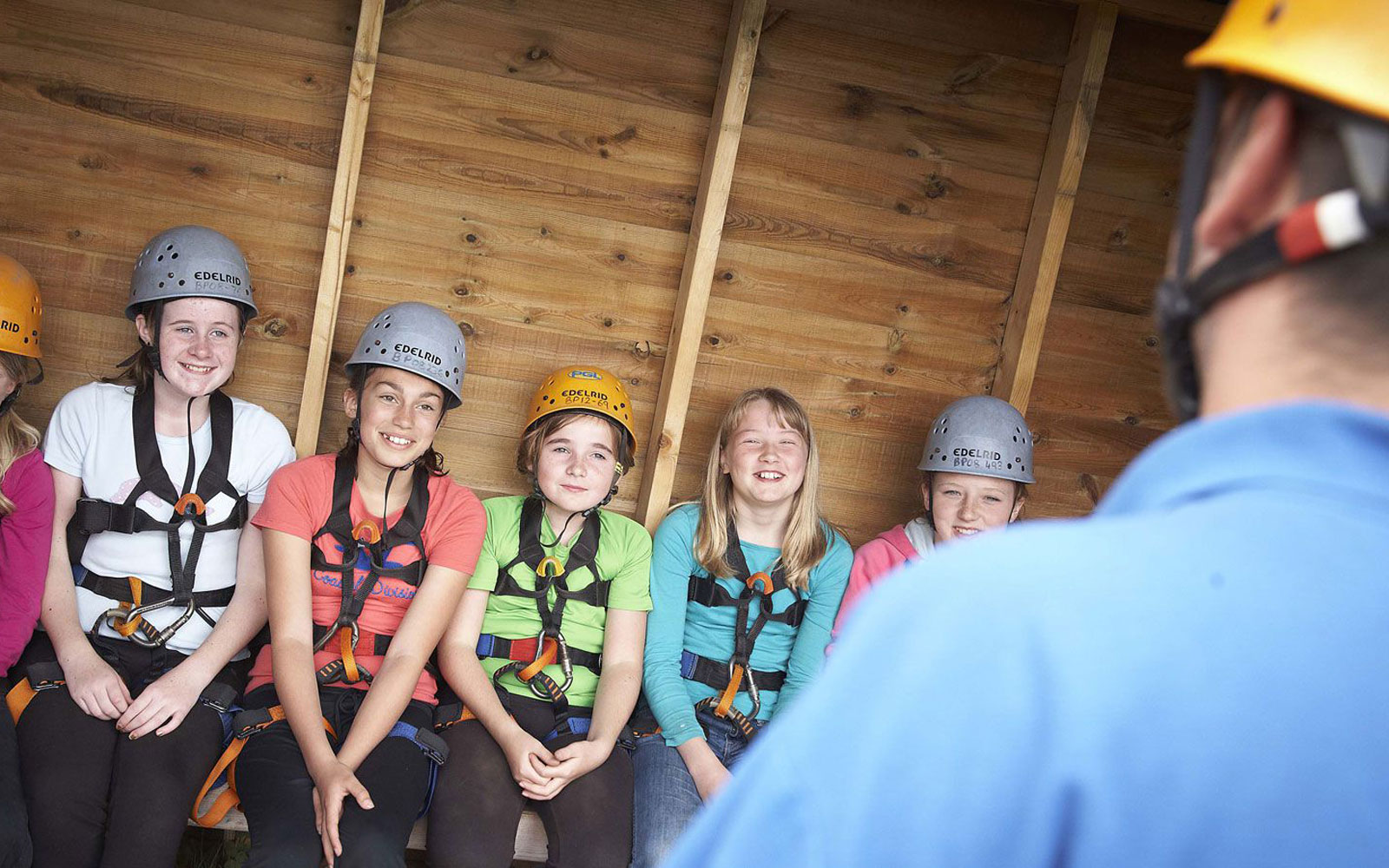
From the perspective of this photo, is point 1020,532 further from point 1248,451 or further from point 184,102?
point 184,102

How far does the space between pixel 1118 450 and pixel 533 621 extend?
271 cm

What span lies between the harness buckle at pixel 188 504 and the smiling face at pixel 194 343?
340 millimetres

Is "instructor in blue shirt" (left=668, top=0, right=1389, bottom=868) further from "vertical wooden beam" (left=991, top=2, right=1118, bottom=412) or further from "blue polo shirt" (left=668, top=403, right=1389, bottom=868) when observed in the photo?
"vertical wooden beam" (left=991, top=2, right=1118, bottom=412)

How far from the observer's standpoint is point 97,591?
3.24 metres

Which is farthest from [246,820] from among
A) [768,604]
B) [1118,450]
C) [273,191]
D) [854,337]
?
[1118,450]

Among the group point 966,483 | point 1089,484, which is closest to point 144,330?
point 966,483

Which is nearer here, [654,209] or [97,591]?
[97,591]

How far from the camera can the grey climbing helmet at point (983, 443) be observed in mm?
3922

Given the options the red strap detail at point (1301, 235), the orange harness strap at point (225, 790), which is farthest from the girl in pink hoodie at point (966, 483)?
the red strap detail at point (1301, 235)

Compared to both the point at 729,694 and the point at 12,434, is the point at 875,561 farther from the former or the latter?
the point at 12,434

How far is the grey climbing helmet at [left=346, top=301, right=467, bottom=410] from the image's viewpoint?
3.48 m

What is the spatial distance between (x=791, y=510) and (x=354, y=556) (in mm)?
1575

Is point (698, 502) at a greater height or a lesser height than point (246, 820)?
greater

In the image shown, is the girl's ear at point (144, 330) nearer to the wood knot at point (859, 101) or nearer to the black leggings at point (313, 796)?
the black leggings at point (313, 796)
